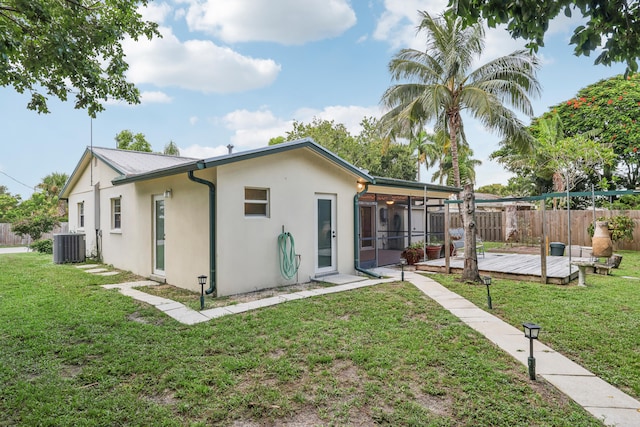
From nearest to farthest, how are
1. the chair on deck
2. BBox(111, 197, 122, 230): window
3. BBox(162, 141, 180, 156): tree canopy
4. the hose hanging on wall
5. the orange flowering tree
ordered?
the hose hanging on wall, BBox(111, 197, 122, 230): window, the chair on deck, the orange flowering tree, BBox(162, 141, 180, 156): tree canopy

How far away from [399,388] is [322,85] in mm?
17059

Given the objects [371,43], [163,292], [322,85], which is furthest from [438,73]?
[163,292]

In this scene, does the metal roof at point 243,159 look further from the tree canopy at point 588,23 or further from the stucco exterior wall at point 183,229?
the tree canopy at point 588,23

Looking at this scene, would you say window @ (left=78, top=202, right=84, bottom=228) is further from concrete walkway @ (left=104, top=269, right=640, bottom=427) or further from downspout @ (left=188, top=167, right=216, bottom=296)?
downspout @ (left=188, top=167, right=216, bottom=296)

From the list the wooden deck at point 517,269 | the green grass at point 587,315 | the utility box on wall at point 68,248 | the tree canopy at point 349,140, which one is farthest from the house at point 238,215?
the tree canopy at point 349,140

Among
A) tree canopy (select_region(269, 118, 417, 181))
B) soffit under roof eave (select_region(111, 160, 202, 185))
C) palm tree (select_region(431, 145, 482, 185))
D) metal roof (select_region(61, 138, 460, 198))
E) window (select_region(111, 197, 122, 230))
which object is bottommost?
window (select_region(111, 197, 122, 230))

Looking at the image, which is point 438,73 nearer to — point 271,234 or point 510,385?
point 271,234

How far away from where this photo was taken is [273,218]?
24.1ft

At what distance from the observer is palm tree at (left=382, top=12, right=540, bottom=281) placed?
484 inches

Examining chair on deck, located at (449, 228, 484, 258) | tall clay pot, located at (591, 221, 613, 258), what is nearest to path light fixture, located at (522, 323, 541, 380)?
tall clay pot, located at (591, 221, 613, 258)

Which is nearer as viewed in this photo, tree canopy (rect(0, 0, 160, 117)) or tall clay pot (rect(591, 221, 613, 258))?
tree canopy (rect(0, 0, 160, 117))

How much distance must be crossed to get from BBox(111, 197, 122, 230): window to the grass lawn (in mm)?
5470

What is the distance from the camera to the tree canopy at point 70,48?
412cm

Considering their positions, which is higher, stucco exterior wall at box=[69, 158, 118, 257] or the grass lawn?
stucco exterior wall at box=[69, 158, 118, 257]
